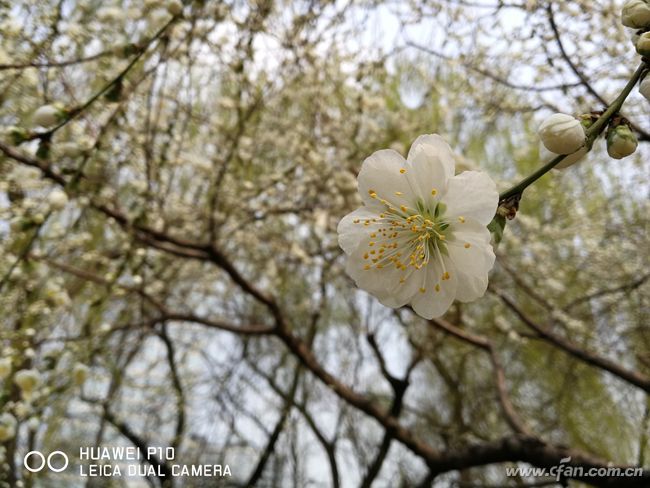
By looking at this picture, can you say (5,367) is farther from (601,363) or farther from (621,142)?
(601,363)

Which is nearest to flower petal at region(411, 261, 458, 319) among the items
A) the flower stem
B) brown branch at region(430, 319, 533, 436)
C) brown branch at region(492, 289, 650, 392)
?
the flower stem

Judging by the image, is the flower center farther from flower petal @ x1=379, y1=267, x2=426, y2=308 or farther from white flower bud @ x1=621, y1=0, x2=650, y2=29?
white flower bud @ x1=621, y1=0, x2=650, y2=29

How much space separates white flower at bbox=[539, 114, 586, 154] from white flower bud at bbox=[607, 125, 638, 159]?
25mm

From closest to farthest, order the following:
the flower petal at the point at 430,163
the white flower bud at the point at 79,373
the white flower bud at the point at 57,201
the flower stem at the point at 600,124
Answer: the flower stem at the point at 600,124 → the flower petal at the point at 430,163 → the white flower bud at the point at 57,201 → the white flower bud at the point at 79,373

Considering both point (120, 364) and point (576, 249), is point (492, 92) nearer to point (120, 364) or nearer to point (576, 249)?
point (576, 249)

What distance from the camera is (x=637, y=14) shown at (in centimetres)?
39

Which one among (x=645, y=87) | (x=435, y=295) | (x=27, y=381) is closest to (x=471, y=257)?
(x=435, y=295)

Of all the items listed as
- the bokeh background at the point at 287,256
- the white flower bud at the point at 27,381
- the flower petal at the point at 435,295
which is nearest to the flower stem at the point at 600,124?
the flower petal at the point at 435,295

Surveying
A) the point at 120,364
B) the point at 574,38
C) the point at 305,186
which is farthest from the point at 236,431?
the point at 574,38

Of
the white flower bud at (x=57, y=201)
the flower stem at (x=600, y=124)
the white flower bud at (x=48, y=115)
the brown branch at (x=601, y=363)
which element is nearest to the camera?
the flower stem at (x=600, y=124)

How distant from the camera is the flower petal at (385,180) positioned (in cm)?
48

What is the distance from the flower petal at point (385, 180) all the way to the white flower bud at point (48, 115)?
0.44m

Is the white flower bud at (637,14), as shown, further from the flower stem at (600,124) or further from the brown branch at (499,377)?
the brown branch at (499,377)

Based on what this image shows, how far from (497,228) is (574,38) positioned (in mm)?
896
